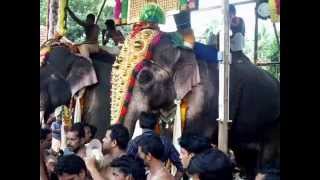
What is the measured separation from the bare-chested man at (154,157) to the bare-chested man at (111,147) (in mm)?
199

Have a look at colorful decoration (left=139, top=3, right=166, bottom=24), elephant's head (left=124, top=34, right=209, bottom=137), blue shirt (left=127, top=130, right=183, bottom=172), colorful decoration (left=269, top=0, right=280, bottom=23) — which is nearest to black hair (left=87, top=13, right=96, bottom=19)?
colorful decoration (left=139, top=3, right=166, bottom=24)

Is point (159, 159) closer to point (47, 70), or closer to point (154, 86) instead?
point (154, 86)

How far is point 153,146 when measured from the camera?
543 cm

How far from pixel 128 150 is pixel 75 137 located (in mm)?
530

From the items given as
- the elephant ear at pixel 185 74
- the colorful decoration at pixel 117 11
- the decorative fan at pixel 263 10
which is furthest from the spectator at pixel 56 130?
the decorative fan at pixel 263 10

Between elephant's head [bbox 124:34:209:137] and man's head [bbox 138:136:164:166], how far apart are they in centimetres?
19

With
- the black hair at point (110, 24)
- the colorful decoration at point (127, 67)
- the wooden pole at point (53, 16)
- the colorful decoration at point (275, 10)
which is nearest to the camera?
the colorful decoration at point (275, 10)

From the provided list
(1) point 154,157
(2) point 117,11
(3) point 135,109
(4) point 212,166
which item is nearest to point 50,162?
(3) point 135,109

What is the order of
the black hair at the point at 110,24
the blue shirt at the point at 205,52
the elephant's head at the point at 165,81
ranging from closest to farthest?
the blue shirt at the point at 205,52, the elephant's head at the point at 165,81, the black hair at the point at 110,24

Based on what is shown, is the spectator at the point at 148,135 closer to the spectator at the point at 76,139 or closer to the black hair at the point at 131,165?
the black hair at the point at 131,165

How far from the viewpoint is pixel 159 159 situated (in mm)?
5406

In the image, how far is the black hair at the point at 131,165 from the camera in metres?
5.45

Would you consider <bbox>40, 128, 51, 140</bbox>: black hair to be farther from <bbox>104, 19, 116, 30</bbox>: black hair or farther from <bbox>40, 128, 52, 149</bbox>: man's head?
<bbox>104, 19, 116, 30</bbox>: black hair
